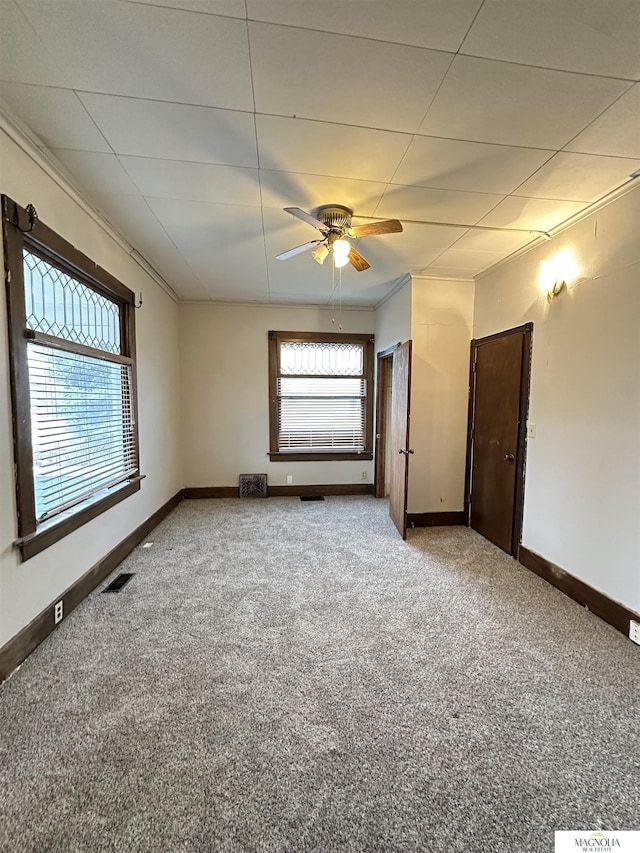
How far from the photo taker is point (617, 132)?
68.4 inches

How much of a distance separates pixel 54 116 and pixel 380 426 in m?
4.36

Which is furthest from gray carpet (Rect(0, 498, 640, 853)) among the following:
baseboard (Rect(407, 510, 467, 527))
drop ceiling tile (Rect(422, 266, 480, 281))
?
drop ceiling tile (Rect(422, 266, 480, 281))

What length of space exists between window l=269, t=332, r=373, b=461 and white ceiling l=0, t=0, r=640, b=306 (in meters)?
2.44

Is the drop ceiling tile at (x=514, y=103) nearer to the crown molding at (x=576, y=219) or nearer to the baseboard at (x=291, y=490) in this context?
the crown molding at (x=576, y=219)

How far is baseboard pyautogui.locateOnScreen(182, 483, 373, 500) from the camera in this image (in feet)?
16.5

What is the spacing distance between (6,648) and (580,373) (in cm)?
385

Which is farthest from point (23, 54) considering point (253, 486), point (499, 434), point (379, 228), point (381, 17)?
point (253, 486)

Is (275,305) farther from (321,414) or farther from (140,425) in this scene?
(140,425)

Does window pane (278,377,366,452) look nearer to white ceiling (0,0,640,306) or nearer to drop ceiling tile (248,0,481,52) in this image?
white ceiling (0,0,640,306)

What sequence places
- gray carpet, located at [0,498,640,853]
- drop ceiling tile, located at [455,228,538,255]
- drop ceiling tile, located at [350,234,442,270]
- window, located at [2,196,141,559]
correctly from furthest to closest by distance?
drop ceiling tile, located at [350,234,442,270]
drop ceiling tile, located at [455,228,538,255]
window, located at [2,196,141,559]
gray carpet, located at [0,498,640,853]

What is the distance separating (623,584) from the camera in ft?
Result: 7.06

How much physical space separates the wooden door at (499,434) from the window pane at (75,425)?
139 inches

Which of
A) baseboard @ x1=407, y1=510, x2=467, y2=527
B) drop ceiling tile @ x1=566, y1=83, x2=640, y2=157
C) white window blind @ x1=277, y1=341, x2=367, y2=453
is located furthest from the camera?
white window blind @ x1=277, y1=341, x2=367, y2=453

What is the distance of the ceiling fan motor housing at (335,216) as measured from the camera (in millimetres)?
2432
